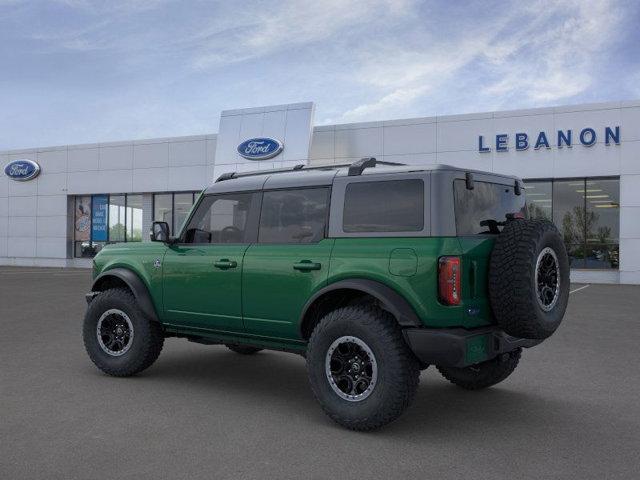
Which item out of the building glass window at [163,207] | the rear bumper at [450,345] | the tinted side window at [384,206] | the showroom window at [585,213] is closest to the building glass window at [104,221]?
the building glass window at [163,207]

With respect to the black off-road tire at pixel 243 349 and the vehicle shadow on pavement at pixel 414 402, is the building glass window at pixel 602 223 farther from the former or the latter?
the black off-road tire at pixel 243 349

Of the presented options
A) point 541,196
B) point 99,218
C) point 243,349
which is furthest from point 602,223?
point 99,218

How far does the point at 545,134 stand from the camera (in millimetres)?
22016

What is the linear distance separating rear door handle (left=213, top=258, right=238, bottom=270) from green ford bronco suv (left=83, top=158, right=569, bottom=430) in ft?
0.04

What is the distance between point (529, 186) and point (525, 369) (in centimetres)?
1699

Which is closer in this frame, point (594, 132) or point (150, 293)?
point (150, 293)

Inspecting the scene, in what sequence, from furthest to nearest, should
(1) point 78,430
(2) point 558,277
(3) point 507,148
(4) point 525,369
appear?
(3) point 507,148
(4) point 525,369
(2) point 558,277
(1) point 78,430

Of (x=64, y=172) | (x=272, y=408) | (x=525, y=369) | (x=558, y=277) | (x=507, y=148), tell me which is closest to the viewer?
(x=558, y=277)

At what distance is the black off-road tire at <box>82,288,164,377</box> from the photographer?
20.5 ft

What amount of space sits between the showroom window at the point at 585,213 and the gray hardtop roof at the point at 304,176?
56.9 ft

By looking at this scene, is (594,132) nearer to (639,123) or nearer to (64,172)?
(639,123)

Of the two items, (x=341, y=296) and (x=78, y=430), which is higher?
(x=341, y=296)

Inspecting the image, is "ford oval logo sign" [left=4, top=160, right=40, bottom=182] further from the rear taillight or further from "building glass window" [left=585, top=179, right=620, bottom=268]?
the rear taillight

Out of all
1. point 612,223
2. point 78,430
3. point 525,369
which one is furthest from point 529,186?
point 78,430
